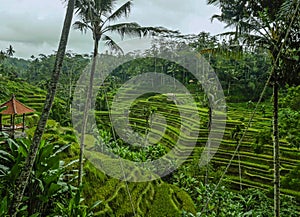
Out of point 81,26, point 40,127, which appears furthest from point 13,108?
point 40,127

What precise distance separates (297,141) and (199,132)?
25.8ft

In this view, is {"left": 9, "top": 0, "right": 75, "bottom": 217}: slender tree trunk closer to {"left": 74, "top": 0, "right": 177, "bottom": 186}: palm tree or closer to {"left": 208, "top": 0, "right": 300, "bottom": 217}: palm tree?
{"left": 74, "top": 0, "right": 177, "bottom": 186}: palm tree

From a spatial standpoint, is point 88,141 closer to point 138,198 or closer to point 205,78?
point 138,198

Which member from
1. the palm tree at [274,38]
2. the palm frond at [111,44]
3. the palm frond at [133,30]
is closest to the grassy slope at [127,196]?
the palm tree at [274,38]

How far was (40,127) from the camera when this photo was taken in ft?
7.41

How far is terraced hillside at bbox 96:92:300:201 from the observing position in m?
10.4

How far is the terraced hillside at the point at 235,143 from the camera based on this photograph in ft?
34.1

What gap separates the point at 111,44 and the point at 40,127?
279 cm

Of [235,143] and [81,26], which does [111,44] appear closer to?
[81,26]

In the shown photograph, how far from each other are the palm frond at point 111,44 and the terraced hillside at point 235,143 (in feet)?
17.3

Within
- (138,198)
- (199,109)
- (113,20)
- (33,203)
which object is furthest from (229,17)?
(199,109)

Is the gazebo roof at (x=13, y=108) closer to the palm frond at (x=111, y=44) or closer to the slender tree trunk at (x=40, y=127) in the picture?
the palm frond at (x=111, y=44)

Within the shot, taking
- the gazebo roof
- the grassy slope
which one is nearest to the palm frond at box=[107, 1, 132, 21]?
the gazebo roof

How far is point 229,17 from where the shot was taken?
4.77 m
